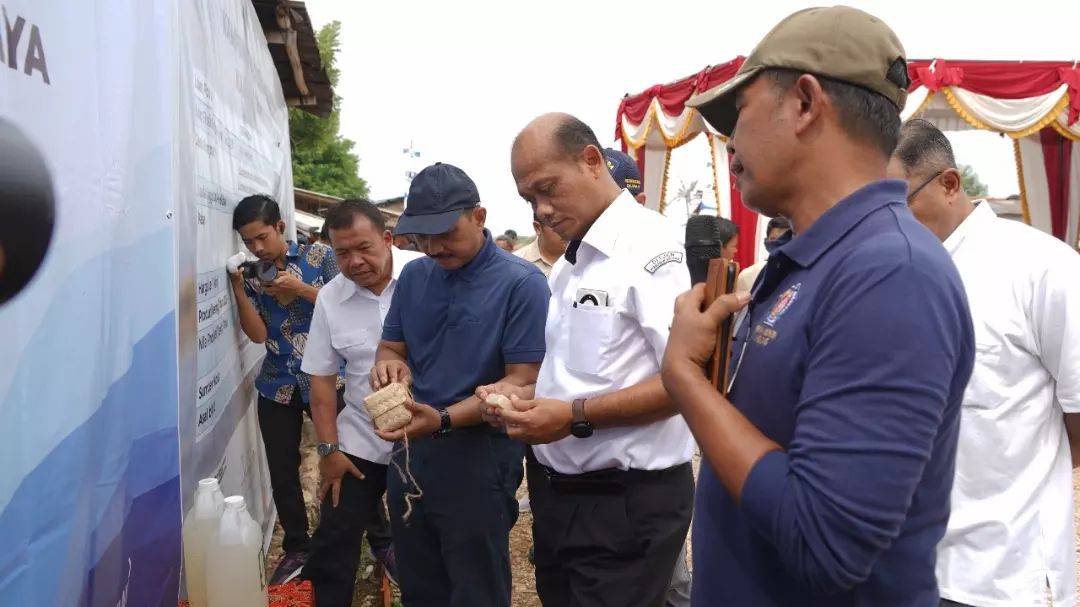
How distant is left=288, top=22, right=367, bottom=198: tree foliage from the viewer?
20672 millimetres

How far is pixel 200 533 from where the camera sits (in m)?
2.39

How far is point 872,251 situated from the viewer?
0.95 meters

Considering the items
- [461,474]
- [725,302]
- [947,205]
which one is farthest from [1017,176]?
[725,302]

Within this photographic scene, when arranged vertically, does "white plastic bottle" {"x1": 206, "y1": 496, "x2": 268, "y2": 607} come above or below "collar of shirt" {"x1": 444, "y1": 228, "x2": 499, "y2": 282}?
below

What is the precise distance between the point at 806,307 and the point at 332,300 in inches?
107

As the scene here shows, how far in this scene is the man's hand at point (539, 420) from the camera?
1.99m

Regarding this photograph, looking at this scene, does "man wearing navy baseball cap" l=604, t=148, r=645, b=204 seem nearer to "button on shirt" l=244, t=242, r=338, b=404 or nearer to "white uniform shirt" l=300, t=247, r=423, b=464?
"white uniform shirt" l=300, t=247, r=423, b=464

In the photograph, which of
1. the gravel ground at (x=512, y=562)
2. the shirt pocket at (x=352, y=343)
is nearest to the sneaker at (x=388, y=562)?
the gravel ground at (x=512, y=562)

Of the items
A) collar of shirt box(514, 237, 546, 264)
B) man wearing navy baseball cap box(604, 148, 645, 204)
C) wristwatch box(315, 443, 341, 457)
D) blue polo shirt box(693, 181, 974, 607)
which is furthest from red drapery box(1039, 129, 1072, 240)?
blue polo shirt box(693, 181, 974, 607)

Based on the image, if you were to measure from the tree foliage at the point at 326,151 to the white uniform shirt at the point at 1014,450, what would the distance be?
776 inches

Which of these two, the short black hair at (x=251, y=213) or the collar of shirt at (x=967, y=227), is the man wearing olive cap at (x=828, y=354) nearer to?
the collar of shirt at (x=967, y=227)

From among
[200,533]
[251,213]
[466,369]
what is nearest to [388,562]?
[200,533]

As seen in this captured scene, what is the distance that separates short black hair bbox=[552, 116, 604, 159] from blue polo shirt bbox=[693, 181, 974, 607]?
3.76ft

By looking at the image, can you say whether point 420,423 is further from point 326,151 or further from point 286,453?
point 326,151
